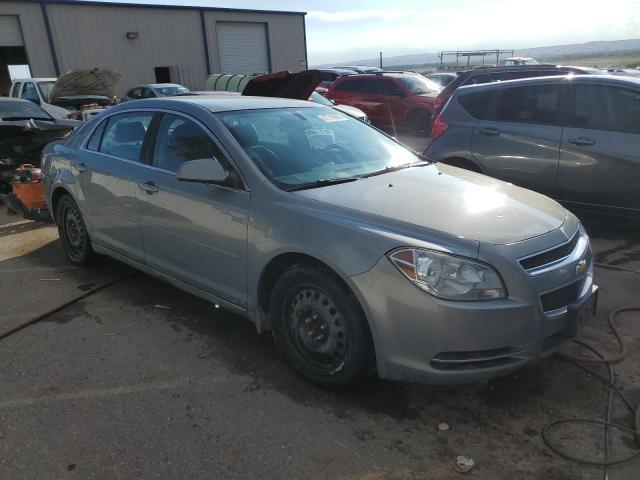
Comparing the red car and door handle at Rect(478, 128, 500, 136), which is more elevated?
door handle at Rect(478, 128, 500, 136)

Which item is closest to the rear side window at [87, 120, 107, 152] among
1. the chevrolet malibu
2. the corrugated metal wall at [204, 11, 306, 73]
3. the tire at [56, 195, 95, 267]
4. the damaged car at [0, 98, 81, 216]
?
the chevrolet malibu

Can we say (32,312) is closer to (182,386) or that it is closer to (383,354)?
(182,386)

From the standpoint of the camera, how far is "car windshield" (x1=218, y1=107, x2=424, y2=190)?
3295 mm

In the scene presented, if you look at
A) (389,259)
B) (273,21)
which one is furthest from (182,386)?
(273,21)

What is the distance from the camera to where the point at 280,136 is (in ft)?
11.7

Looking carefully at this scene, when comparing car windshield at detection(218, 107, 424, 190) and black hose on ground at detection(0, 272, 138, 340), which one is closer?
car windshield at detection(218, 107, 424, 190)

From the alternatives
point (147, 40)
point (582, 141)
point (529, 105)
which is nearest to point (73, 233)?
point (529, 105)

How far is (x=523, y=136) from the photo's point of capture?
5.52m

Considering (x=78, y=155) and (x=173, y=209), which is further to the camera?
(x=78, y=155)

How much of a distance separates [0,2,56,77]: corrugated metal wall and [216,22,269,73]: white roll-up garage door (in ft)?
29.2

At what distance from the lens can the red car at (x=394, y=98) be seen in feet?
45.8

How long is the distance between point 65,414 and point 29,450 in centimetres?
29

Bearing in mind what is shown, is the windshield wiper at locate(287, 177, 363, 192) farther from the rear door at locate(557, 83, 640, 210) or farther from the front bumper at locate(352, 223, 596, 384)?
the rear door at locate(557, 83, 640, 210)

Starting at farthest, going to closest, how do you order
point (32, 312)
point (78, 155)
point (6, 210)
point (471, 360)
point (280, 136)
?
point (6, 210), point (78, 155), point (32, 312), point (280, 136), point (471, 360)
